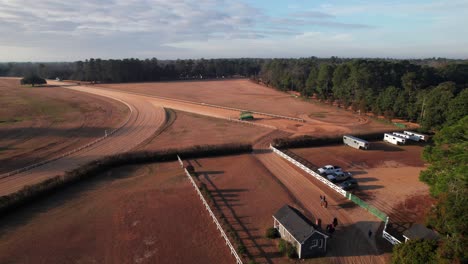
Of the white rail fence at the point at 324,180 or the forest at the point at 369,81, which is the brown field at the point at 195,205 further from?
the forest at the point at 369,81

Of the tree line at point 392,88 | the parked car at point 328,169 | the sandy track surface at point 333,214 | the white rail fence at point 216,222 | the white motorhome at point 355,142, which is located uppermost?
the tree line at point 392,88

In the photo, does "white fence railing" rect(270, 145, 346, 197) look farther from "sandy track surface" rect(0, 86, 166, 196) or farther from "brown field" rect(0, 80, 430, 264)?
"sandy track surface" rect(0, 86, 166, 196)

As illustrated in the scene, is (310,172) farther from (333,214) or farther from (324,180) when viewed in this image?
(333,214)

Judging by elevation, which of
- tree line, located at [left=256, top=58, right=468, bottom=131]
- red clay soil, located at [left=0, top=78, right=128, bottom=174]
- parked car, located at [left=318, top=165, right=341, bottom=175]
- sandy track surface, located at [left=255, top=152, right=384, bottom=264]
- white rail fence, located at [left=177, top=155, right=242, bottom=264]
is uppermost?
tree line, located at [left=256, top=58, right=468, bottom=131]

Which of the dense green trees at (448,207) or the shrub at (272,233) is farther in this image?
the shrub at (272,233)

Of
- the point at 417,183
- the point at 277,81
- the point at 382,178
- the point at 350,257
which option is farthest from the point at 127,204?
the point at 277,81

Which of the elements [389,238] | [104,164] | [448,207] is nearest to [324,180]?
[389,238]

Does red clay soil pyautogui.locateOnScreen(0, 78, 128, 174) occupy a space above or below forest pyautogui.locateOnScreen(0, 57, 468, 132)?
below

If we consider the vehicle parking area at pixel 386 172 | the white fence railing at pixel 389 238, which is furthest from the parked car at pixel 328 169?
the white fence railing at pixel 389 238

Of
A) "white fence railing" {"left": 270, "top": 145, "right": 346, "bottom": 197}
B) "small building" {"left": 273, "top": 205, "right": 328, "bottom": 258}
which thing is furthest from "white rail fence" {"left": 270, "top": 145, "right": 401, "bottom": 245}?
"small building" {"left": 273, "top": 205, "right": 328, "bottom": 258}
